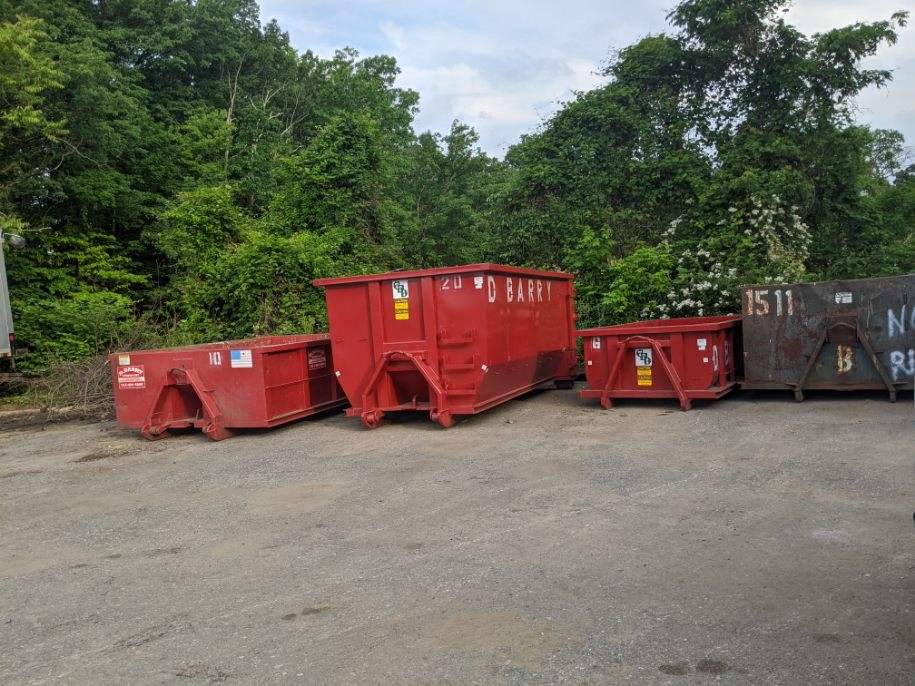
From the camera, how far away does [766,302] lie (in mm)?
10945

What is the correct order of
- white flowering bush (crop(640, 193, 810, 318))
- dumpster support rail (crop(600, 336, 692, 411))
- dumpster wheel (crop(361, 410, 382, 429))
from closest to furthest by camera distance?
dumpster support rail (crop(600, 336, 692, 411)) → dumpster wheel (crop(361, 410, 382, 429)) → white flowering bush (crop(640, 193, 810, 318))

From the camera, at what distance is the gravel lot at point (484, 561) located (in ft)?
12.4

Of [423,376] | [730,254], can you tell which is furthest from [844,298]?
[730,254]

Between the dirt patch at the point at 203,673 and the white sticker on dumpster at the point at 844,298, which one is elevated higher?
the white sticker on dumpster at the point at 844,298

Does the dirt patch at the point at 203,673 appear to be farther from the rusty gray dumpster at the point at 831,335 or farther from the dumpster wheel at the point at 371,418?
the rusty gray dumpster at the point at 831,335

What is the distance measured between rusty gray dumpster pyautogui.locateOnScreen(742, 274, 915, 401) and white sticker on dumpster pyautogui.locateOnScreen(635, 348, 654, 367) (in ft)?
4.73

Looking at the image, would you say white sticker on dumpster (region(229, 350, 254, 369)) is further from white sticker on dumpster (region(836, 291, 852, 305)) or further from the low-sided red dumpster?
white sticker on dumpster (region(836, 291, 852, 305))

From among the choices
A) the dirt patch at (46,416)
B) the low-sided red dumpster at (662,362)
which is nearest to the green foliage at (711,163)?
the low-sided red dumpster at (662,362)

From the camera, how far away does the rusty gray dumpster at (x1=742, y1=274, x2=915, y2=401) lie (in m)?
10.2

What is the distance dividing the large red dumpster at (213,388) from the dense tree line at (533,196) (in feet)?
19.7

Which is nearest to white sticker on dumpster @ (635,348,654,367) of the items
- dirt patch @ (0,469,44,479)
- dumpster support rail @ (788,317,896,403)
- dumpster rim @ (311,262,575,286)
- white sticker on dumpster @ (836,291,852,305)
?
dumpster support rail @ (788,317,896,403)

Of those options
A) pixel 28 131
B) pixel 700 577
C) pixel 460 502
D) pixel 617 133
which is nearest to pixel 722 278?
pixel 617 133

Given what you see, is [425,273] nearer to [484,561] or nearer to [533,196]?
[484,561]

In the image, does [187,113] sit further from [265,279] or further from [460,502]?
[460,502]
